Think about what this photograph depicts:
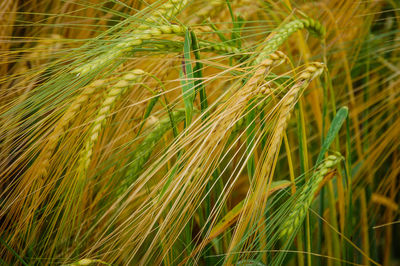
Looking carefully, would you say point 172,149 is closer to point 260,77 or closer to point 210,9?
point 260,77

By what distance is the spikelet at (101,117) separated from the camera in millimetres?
582

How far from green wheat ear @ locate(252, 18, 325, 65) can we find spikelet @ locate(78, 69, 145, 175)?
0.64 feet

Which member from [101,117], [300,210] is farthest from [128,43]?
[300,210]

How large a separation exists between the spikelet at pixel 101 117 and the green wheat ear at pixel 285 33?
0.19 meters

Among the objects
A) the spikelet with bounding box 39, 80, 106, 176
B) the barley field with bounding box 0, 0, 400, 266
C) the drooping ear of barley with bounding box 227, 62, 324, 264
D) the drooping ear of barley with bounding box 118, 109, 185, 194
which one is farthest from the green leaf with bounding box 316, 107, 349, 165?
the spikelet with bounding box 39, 80, 106, 176

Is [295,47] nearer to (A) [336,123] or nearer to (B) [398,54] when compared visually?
(B) [398,54]

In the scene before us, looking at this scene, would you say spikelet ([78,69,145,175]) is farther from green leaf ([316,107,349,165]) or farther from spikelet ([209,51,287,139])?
green leaf ([316,107,349,165])

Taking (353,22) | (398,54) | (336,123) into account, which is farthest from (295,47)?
(336,123)

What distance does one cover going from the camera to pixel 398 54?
4.08 feet

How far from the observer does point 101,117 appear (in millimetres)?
594

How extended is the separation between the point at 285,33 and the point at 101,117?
1.09 ft

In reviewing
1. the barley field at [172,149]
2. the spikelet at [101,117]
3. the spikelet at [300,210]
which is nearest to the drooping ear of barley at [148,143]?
the barley field at [172,149]

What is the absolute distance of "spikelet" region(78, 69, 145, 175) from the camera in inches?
22.9

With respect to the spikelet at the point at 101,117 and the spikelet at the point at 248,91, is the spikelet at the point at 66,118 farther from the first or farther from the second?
the spikelet at the point at 248,91
